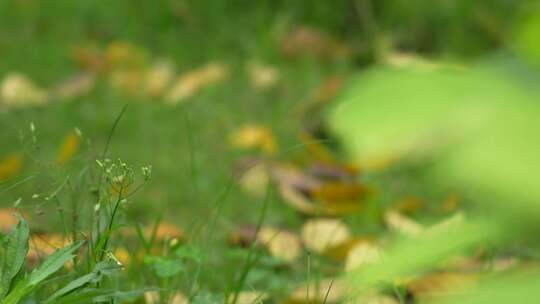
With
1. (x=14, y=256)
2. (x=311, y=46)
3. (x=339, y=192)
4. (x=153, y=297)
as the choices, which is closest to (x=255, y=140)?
(x=339, y=192)

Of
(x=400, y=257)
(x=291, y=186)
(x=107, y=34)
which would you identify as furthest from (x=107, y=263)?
(x=107, y=34)

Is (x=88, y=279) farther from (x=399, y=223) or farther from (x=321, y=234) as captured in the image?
(x=399, y=223)

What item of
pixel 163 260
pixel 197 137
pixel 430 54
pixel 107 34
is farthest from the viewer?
pixel 107 34

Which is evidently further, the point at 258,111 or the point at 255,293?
the point at 258,111

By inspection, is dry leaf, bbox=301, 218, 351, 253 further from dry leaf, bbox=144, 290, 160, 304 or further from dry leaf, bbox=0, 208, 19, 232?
dry leaf, bbox=0, 208, 19, 232

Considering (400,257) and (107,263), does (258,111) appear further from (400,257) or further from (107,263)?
(400,257)

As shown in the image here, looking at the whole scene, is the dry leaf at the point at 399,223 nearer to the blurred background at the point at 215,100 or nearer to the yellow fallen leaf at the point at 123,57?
the blurred background at the point at 215,100

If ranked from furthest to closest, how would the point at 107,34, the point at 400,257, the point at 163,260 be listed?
1. the point at 107,34
2. the point at 163,260
3. the point at 400,257
